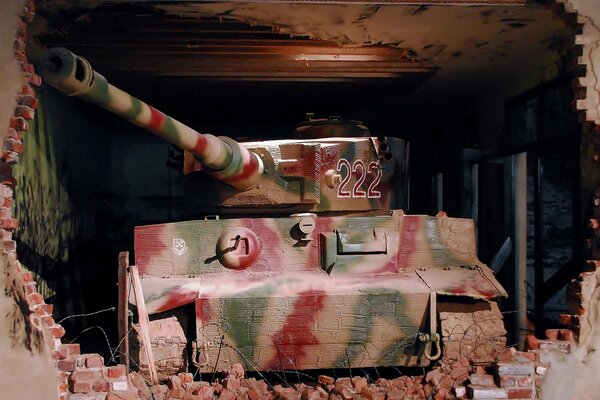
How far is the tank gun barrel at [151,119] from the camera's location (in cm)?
392

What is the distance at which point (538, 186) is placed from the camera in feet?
26.2

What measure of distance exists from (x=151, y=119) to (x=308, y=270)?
2.01 m

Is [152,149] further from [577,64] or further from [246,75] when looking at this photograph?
[577,64]

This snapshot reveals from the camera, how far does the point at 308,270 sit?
6.06m

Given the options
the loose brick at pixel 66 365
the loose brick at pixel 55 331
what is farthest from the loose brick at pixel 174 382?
the loose brick at pixel 55 331

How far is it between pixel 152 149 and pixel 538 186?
723 cm

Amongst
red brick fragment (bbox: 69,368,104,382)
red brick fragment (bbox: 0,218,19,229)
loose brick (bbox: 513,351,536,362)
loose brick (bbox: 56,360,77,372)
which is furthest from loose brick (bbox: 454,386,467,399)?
red brick fragment (bbox: 0,218,19,229)

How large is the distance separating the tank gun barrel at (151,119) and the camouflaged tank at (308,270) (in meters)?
0.02

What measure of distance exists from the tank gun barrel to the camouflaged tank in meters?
0.02

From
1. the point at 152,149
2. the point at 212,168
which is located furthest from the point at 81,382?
the point at 152,149

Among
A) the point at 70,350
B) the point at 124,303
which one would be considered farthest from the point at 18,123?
the point at 70,350

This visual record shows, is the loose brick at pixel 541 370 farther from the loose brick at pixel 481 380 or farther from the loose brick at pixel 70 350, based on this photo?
the loose brick at pixel 70 350

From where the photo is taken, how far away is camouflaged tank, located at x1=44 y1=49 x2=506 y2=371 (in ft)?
18.3

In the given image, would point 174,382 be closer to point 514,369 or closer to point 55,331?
point 55,331
